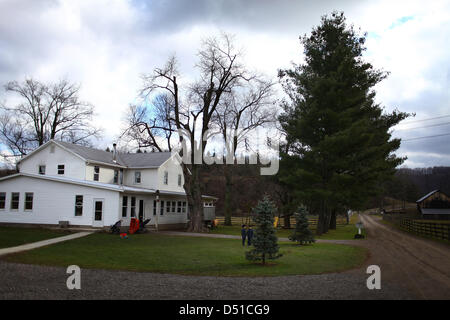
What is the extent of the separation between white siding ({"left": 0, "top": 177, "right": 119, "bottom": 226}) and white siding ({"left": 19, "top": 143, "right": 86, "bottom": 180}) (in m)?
3.59

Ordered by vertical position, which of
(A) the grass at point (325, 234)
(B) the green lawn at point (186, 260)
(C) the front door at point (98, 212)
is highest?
(C) the front door at point (98, 212)

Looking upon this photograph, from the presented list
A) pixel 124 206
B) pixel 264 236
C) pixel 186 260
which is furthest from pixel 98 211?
pixel 264 236

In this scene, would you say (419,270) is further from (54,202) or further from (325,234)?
(54,202)

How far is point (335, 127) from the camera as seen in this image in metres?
28.5

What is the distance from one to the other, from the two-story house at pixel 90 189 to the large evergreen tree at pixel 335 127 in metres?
11.6

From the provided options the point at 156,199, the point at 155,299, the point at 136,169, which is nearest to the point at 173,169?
the point at 136,169

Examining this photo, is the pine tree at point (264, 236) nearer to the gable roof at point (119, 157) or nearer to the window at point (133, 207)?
the window at point (133, 207)

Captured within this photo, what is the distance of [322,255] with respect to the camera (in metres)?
15.6

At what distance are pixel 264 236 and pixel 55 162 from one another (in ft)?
81.9

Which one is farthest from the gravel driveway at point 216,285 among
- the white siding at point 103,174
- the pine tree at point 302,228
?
the white siding at point 103,174

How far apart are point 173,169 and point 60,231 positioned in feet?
47.2

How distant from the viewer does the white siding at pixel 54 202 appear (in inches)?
1027

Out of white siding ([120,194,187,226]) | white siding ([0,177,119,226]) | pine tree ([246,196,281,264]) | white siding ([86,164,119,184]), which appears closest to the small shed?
white siding ([120,194,187,226])
